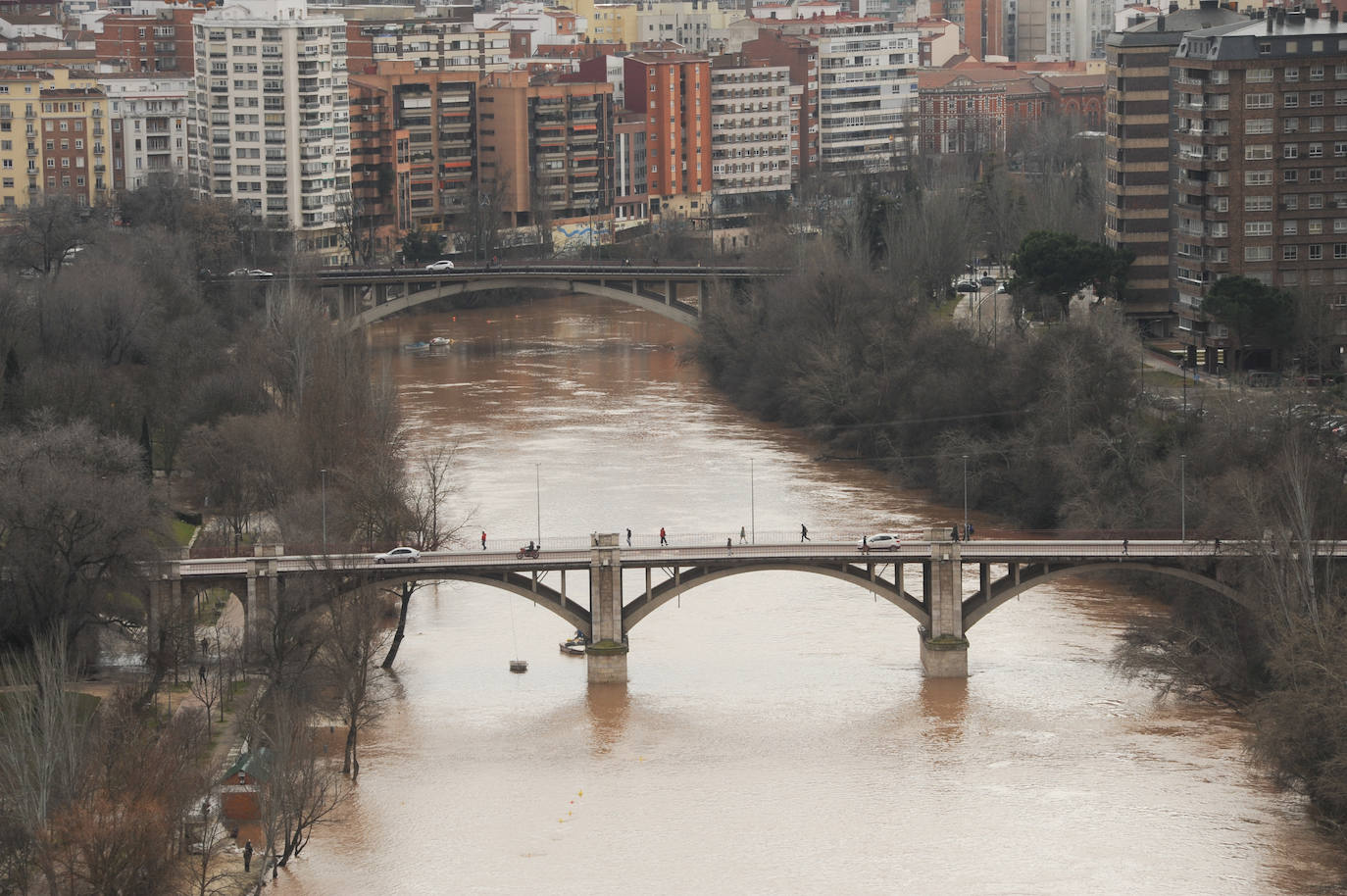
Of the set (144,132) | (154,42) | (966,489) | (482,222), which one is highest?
(154,42)

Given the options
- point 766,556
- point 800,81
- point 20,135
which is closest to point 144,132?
point 20,135

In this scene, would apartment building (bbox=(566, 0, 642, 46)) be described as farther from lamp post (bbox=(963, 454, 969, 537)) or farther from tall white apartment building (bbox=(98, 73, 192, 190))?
lamp post (bbox=(963, 454, 969, 537))

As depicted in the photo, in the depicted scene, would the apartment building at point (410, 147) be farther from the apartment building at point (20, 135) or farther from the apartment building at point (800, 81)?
the apartment building at point (800, 81)

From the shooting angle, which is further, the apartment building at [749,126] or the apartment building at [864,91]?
the apartment building at [864,91]

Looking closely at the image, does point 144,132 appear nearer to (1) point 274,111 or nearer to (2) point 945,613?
(1) point 274,111

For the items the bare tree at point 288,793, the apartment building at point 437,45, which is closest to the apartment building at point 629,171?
the apartment building at point 437,45

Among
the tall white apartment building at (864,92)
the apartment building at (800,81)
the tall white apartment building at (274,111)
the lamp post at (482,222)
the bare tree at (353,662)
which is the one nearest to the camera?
the bare tree at (353,662)
